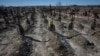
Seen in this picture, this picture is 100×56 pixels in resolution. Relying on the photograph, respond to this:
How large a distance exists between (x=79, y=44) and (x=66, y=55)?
11.5 feet

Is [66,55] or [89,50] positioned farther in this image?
[89,50]

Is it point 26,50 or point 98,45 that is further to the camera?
point 98,45

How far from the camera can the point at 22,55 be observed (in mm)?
11406

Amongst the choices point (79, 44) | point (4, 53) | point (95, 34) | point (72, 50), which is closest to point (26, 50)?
point (4, 53)

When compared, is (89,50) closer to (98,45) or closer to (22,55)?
(98,45)

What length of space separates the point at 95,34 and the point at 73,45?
18.7 feet

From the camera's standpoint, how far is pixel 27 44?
14.6m

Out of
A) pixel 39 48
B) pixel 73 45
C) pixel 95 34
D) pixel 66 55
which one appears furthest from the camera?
pixel 95 34

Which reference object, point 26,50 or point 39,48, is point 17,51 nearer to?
point 26,50

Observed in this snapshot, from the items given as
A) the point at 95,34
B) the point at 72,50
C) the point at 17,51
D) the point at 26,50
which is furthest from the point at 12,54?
the point at 95,34

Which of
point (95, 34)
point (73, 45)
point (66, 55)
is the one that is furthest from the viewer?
point (95, 34)

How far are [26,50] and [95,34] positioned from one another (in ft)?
32.8

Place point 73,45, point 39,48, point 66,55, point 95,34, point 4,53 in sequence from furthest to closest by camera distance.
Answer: point 95,34, point 73,45, point 39,48, point 4,53, point 66,55

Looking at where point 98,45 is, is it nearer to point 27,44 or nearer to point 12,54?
point 27,44
